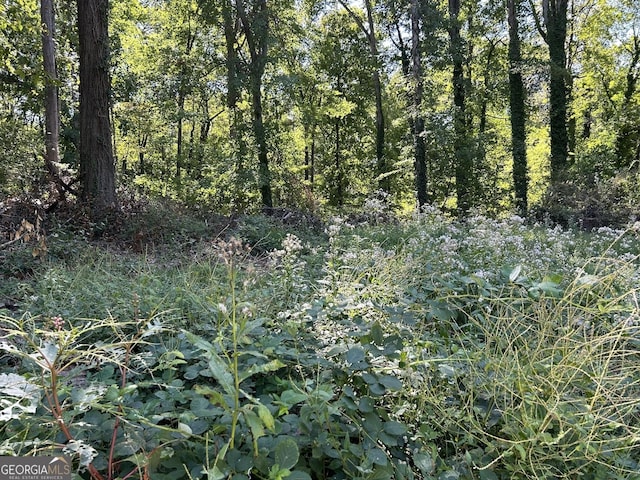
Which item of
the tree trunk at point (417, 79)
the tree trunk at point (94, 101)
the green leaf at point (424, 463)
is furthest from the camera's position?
the tree trunk at point (417, 79)

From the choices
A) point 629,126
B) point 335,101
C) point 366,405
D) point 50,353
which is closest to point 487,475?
point 366,405

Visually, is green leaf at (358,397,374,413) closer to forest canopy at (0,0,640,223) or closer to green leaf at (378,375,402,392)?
green leaf at (378,375,402,392)

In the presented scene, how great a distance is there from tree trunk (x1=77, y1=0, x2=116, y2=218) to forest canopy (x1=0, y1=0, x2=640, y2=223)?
26 mm

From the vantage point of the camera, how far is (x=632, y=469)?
54.7 inches

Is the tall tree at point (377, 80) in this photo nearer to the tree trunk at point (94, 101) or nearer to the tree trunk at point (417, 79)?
the tree trunk at point (417, 79)

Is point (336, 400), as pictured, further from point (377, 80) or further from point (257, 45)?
point (377, 80)

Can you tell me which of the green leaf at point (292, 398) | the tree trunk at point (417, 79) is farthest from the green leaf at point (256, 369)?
the tree trunk at point (417, 79)

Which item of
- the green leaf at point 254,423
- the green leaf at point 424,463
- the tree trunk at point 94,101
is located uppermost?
the tree trunk at point 94,101

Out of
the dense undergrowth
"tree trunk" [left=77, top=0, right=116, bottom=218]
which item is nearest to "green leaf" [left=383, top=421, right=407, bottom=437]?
the dense undergrowth

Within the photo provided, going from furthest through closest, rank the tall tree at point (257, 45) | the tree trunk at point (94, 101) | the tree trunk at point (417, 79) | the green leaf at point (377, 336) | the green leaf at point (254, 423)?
1. the tree trunk at point (417, 79)
2. the tall tree at point (257, 45)
3. the tree trunk at point (94, 101)
4. the green leaf at point (377, 336)
5. the green leaf at point (254, 423)

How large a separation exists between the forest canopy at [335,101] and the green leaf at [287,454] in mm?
5549

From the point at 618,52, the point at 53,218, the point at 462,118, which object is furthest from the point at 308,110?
the point at 618,52

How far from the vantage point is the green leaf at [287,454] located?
42.1 inches

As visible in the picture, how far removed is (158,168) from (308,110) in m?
9.91
